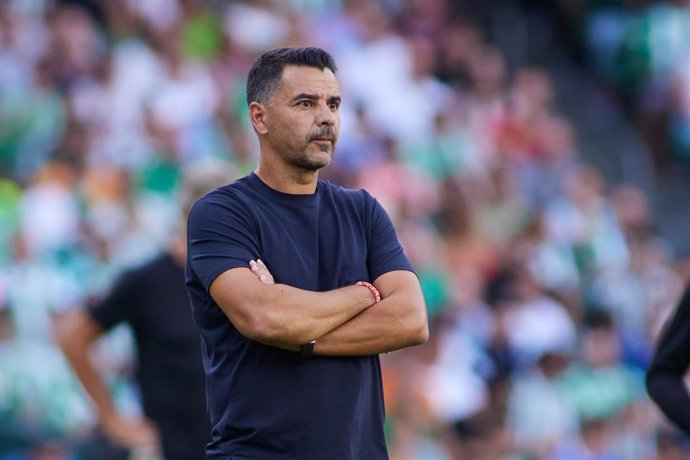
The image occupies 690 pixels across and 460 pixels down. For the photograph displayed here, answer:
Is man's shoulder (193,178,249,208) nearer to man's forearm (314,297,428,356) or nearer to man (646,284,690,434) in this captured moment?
man's forearm (314,297,428,356)

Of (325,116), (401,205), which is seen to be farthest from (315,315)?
(401,205)

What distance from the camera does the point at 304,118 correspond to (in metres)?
5.20

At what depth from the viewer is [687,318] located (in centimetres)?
563

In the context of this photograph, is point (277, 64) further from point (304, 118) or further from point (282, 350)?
point (282, 350)

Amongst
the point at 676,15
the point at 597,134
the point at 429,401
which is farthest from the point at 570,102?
the point at 429,401

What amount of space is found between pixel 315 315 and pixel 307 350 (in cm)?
13

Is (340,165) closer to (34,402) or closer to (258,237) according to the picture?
(34,402)

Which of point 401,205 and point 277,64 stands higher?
point 277,64

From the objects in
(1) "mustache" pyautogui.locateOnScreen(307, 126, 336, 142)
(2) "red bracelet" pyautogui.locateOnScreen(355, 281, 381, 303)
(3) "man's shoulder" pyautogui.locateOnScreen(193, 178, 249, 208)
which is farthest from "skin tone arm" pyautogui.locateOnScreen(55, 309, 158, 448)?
(1) "mustache" pyautogui.locateOnScreen(307, 126, 336, 142)

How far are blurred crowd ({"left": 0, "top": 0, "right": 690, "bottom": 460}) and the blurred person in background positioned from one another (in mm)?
2197

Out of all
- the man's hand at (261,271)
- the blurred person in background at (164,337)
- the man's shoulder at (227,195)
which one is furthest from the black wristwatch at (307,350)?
the blurred person in background at (164,337)

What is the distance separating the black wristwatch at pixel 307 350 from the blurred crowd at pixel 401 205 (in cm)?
509

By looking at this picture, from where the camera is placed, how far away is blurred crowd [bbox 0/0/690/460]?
10.9 meters

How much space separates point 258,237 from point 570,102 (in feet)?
41.4
